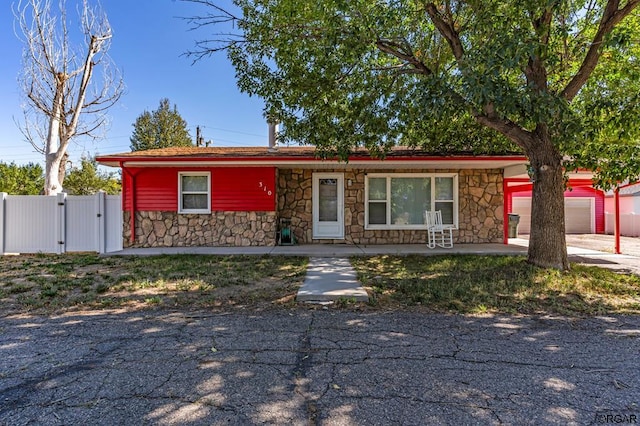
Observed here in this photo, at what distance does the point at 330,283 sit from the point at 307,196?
550cm

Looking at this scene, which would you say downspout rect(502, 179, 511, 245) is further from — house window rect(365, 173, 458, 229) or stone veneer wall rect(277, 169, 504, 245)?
house window rect(365, 173, 458, 229)

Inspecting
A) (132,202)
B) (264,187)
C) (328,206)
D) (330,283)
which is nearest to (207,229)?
(264,187)

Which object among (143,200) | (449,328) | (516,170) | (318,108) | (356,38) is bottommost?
(449,328)

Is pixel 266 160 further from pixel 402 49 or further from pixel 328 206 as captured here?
pixel 402 49

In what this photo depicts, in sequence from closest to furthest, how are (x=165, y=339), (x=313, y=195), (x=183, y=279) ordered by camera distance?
1. (x=165, y=339)
2. (x=183, y=279)
3. (x=313, y=195)

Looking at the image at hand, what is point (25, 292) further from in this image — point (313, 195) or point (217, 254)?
point (313, 195)

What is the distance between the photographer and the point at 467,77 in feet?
15.4

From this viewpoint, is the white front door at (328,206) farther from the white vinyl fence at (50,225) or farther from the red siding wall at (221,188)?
the white vinyl fence at (50,225)

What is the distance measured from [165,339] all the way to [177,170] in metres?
7.81

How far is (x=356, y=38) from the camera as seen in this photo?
573cm

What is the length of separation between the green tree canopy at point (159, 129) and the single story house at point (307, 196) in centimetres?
2597

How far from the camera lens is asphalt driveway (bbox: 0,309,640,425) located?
2.29m

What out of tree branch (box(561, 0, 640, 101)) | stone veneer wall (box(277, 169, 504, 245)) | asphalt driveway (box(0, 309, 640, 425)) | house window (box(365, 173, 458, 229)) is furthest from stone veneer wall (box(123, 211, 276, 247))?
tree branch (box(561, 0, 640, 101))

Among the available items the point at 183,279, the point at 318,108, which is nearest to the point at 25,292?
the point at 183,279
